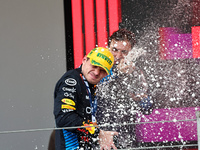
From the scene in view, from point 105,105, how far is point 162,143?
514 mm

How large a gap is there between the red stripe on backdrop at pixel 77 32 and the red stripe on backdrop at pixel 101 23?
0.13m

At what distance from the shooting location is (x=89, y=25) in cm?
248

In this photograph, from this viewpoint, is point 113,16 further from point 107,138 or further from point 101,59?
point 107,138

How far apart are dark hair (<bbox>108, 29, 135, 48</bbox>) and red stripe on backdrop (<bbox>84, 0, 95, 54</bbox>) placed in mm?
136

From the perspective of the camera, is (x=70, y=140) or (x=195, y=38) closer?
(x=70, y=140)

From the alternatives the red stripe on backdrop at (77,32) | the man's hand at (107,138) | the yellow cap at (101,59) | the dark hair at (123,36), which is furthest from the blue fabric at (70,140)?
the dark hair at (123,36)

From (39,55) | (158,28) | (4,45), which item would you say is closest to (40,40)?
(39,55)

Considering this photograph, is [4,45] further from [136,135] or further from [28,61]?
[136,135]

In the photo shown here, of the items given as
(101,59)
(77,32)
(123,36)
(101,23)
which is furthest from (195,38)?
(101,59)

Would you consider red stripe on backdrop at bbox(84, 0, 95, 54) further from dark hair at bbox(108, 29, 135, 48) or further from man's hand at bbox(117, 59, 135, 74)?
man's hand at bbox(117, 59, 135, 74)

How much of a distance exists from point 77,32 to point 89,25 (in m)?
0.10

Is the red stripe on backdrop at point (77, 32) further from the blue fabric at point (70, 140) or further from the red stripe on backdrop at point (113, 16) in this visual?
the blue fabric at point (70, 140)

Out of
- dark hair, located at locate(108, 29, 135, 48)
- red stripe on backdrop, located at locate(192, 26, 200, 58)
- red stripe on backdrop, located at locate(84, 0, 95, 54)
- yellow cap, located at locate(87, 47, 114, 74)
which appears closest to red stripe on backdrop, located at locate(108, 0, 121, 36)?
A: dark hair, located at locate(108, 29, 135, 48)

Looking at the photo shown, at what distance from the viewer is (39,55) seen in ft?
8.17
